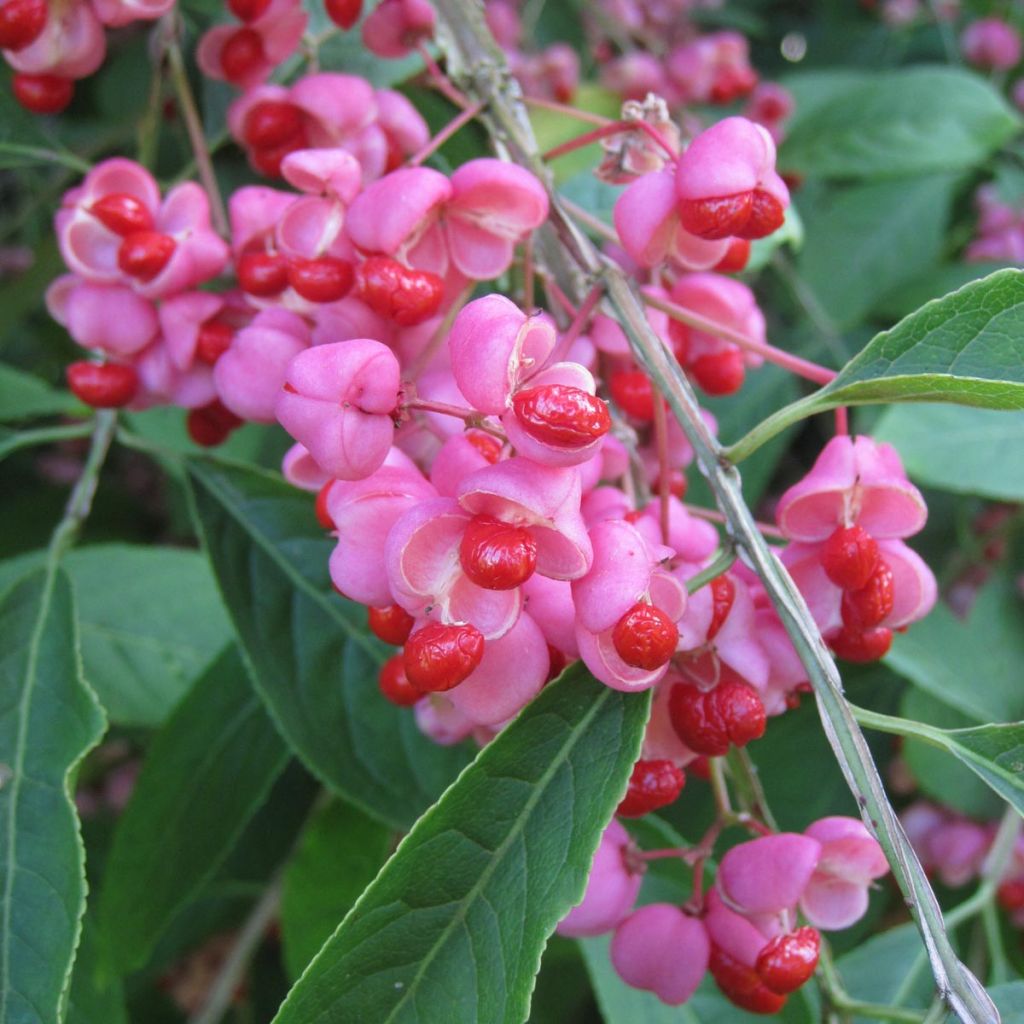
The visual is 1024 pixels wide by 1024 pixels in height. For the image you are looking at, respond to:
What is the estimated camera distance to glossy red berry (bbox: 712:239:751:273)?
0.91 meters

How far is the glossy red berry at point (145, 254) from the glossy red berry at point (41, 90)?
281 millimetres

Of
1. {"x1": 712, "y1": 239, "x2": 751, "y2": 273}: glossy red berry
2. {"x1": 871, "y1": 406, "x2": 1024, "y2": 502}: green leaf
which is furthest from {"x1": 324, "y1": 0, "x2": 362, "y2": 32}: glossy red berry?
{"x1": 871, "y1": 406, "x2": 1024, "y2": 502}: green leaf

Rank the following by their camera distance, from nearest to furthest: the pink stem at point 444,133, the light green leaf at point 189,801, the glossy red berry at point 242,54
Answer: the pink stem at point 444,133 < the glossy red berry at point 242,54 < the light green leaf at point 189,801

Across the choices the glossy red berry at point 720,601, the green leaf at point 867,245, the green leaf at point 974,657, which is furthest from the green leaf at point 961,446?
the glossy red berry at point 720,601

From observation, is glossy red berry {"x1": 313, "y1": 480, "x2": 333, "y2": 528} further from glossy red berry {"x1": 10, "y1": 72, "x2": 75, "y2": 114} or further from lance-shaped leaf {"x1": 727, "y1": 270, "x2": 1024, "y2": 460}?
glossy red berry {"x1": 10, "y1": 72, "x2": 75, "y2": 114}

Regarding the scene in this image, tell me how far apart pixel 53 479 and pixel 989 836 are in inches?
76.6

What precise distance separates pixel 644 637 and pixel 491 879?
0.67ft

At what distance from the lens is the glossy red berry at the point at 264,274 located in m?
0.87

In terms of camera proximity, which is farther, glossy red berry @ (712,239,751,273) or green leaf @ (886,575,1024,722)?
green leaf @ (886,575,1024,722)

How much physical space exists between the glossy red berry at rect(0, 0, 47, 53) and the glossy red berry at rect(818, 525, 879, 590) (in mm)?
802

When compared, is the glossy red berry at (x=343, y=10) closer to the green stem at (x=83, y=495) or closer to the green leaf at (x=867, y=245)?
the green stem at (x=83, y=495)

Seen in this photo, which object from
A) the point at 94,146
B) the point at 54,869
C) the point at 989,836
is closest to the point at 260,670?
the point at 54,869

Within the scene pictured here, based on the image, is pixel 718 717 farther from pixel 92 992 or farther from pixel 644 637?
pixel 92 992

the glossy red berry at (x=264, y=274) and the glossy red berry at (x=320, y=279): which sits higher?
the glossy red berry at (x=320, y=279)
